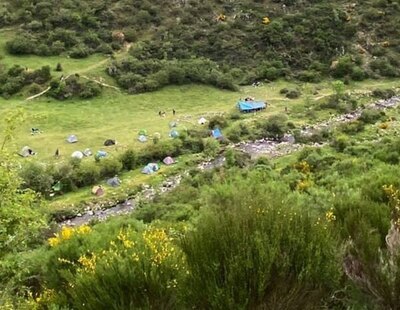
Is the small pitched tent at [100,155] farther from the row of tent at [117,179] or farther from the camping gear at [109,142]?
the row of tent at [117,179]

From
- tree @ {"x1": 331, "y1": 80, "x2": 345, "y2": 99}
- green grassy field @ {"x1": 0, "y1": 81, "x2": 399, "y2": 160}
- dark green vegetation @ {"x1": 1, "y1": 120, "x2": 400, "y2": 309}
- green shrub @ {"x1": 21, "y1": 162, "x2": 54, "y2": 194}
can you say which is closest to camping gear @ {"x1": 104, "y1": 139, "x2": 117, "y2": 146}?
green grassy field @ {"x1": 0, "y1": 81, "x2": 399, "y2": 160}

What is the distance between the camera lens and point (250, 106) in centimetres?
4384

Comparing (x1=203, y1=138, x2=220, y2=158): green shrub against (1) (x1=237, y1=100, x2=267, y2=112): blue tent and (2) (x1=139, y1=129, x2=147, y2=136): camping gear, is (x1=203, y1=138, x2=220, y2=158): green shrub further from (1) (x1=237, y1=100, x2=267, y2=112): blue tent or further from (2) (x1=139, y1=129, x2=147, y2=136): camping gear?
(1) (x1=237, y1=100, x2=267, y2=112): blue tent

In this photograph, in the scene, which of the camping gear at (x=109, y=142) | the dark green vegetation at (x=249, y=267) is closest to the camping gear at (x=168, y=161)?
the camping gear at (x=109, y=142)

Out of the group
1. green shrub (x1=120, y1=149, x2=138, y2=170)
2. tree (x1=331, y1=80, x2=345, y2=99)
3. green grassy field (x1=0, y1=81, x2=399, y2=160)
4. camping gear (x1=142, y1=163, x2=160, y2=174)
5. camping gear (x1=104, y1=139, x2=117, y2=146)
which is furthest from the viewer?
tree (x1=331, y1=80, x2=345, y2=99)

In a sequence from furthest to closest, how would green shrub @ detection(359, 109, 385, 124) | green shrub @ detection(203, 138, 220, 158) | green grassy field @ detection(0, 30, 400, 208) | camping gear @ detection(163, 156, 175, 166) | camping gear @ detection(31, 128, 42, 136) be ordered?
green shrub @ detection(359, 109, 385, 124) < camping gear @ detection(31, 128, 42, 136) < green grassy field @ detection(0, 30, 400, 208) < green shrub @ detection(203, 138, 220, 158) < camping gear @ detection(163, 156, 175, 166)

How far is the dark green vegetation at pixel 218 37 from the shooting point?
51.8m

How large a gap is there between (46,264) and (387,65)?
4820cm

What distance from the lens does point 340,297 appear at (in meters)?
6.55

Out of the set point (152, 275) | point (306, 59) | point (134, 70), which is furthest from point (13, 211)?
point (306, 59)

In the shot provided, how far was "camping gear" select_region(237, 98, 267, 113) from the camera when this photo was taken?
43.5m

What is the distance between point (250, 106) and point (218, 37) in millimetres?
14884

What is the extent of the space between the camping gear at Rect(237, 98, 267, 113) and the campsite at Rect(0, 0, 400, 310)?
212mm

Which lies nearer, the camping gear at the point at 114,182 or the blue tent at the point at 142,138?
the camping gear at the point at 114,182
